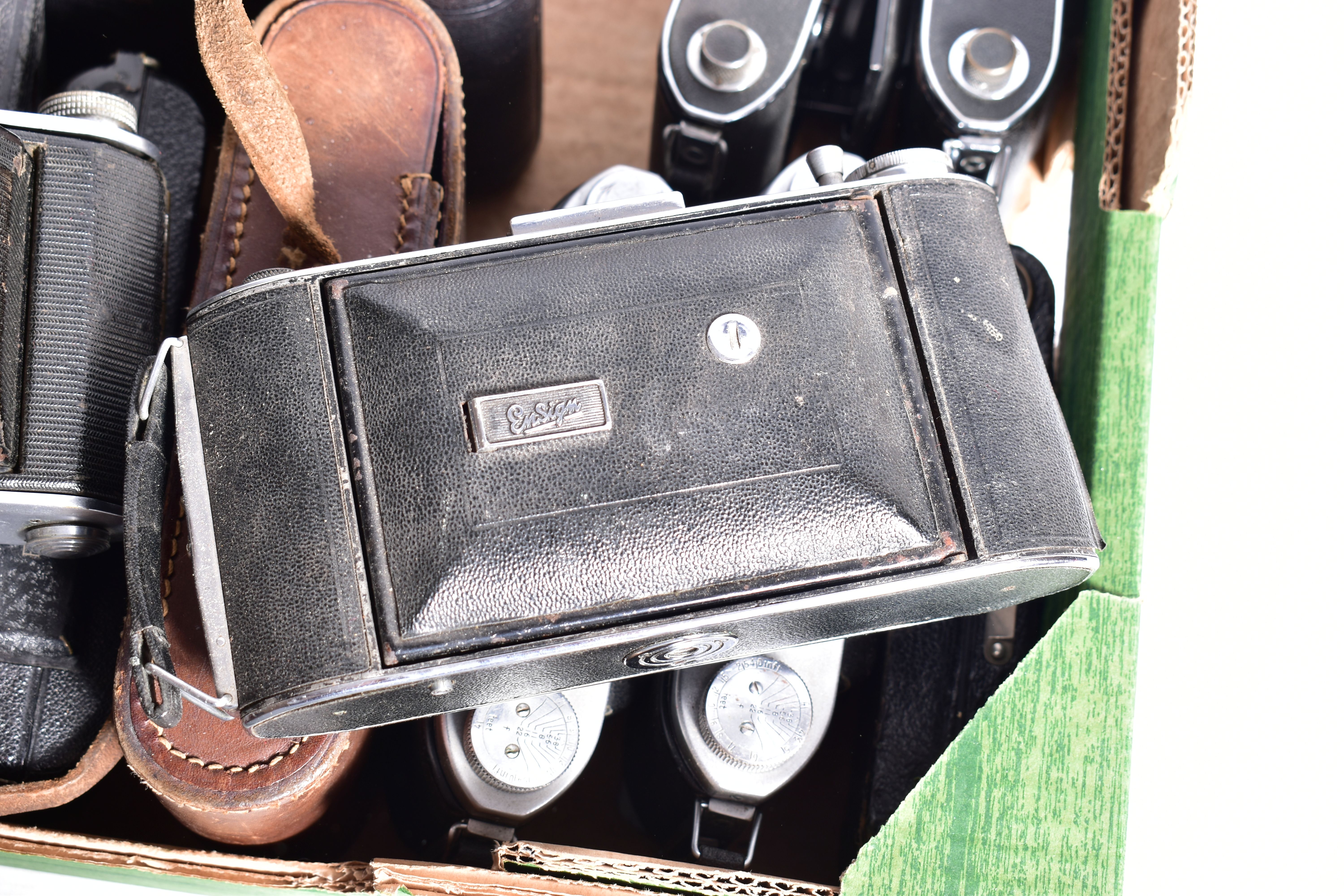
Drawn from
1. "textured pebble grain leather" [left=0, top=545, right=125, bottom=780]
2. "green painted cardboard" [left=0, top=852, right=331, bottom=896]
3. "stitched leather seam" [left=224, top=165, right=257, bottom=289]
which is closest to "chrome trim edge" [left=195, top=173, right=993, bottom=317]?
"stitched leather seam" [left=224, top=165, right=257, bottom=289]

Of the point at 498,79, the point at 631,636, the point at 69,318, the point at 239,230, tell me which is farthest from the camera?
the point at 498,79

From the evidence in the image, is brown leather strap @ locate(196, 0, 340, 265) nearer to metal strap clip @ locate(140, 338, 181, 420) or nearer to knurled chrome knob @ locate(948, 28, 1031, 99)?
metal strap clip @ locate(140, 338, 181, 420)

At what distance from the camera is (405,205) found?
0.73 metres

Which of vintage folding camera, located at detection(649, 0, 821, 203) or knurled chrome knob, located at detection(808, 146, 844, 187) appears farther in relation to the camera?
vintage folding camera, located at detection(649, 0, 821, 203)

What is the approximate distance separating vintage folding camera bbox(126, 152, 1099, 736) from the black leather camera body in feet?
0.26

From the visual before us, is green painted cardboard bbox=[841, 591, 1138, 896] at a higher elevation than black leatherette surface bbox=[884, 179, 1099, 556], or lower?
lower

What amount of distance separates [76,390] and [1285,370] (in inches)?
33.9

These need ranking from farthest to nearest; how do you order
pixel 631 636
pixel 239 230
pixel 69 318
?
pixel 239 230, pixel 69 318, pixel 631 636

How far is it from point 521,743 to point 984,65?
0.55m

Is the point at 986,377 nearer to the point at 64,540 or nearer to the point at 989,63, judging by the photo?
the point at 989,63

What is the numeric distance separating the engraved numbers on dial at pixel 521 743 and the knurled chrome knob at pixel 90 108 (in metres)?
0.44

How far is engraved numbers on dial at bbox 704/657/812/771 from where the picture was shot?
65cm

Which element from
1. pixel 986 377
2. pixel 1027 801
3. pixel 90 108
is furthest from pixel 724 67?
pixel 1027 801

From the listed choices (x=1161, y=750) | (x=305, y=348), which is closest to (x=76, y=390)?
(x=305, y=348)
